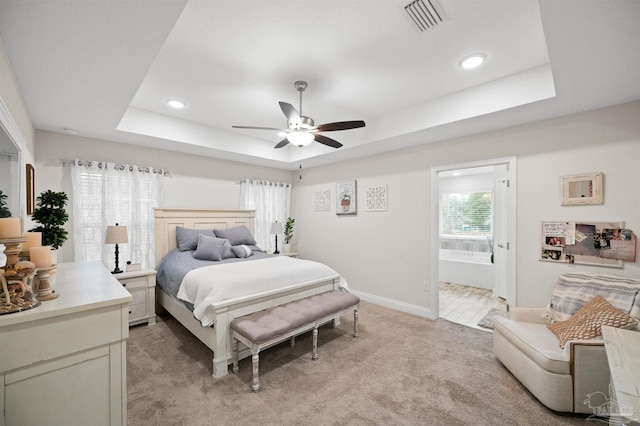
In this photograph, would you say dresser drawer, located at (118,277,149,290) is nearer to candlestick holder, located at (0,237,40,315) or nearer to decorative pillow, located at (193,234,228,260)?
decorative pillow, located at (193,234,228,260)

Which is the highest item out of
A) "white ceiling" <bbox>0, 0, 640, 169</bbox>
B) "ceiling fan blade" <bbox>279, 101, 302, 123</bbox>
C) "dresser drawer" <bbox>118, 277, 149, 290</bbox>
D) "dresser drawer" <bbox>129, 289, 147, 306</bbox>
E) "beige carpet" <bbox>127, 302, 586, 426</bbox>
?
"white ceiling" <bbox>0, 0, 640, 169</bbox>

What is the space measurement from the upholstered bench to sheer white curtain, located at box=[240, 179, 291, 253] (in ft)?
8.21

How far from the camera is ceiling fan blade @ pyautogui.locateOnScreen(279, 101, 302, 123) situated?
7.43 ft

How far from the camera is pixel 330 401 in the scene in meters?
1.98

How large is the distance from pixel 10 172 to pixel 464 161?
13.8 feet

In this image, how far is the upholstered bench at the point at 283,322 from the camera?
212cm

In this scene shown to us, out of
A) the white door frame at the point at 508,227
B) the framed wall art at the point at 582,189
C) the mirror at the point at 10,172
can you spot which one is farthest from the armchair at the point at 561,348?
the mirror at the point at 10,172

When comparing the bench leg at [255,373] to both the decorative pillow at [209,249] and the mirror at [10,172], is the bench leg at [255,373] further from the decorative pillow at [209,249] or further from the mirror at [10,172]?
the mirror at [10,172]

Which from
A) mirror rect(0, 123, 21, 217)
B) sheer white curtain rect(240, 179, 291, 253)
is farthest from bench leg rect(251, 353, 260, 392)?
sheer white curtain rect(240, 179, 291, 253)

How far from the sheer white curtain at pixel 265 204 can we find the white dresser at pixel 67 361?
3645 millimetres

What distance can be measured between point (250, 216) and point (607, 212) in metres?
4.65

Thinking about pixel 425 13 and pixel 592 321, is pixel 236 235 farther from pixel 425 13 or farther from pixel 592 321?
pixel 592 321

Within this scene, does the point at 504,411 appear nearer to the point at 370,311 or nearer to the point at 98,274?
the point at 370,311

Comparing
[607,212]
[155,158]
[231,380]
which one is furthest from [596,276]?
[155,158]
